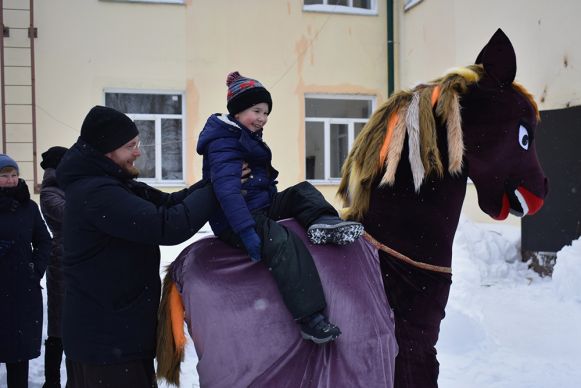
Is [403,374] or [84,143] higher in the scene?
[84,143]

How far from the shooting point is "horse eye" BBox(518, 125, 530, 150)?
2.17 metres

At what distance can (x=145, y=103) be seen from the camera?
9.45m

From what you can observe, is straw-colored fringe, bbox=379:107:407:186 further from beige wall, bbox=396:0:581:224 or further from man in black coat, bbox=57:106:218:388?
beige wall, bbox=396:0:581:224

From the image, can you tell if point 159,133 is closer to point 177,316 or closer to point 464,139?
point 177,316

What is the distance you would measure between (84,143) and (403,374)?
4.75 ft

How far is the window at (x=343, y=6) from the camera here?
9883mm

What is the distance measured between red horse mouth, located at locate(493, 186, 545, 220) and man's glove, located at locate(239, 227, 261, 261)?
982 mm

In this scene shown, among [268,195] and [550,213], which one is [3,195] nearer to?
[268,195]

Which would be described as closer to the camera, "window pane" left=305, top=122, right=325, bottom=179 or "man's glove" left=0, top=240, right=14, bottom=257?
"man's glove" left=0, top=240, right=14, bottom=257

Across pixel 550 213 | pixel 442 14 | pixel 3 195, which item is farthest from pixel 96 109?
pixel 442 14

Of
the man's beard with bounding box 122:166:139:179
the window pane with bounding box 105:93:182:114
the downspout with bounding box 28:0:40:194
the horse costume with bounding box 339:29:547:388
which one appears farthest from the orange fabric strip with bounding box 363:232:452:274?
the window pane with bounding box 105:93:182:114

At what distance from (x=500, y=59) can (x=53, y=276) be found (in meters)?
3.48

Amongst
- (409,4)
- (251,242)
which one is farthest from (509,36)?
(251,242)

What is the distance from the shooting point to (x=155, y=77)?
364 inches
